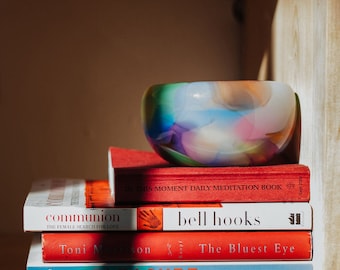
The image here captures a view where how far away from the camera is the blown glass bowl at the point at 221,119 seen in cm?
81

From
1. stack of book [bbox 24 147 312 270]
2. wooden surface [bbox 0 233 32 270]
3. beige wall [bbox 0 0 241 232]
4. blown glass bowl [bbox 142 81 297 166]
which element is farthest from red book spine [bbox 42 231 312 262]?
beige wall [bbox 0 0 241 232]

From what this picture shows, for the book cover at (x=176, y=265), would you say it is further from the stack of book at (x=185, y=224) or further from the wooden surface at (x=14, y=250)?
the wooden surface at (x=14, y=250)

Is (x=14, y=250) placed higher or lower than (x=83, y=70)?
lower

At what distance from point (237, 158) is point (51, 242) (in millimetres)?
254

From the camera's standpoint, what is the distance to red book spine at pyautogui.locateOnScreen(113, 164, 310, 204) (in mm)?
798

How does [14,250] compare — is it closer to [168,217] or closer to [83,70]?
[83,70]

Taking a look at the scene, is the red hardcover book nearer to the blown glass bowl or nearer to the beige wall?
the blown glass bowl

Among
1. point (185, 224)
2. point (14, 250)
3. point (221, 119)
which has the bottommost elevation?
point (14, 250)

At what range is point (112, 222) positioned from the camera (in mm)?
787

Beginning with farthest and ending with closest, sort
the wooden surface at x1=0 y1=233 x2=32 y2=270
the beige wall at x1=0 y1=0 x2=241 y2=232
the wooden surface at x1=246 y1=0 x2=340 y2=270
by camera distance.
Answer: the beige wall at x1=0 y1=0 x2=241 y2=232
the wooden surface at x1=0 y1=233 x2=32 y2=270
the wooden surface at x1=246 y1=0 x2=340 y2=270

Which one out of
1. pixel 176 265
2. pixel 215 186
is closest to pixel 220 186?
pixel 215 186

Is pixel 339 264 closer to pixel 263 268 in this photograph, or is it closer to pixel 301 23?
pixel 263 268

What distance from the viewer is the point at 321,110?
29.8 inches

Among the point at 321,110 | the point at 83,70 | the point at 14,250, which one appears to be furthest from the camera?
the point at 83,70
